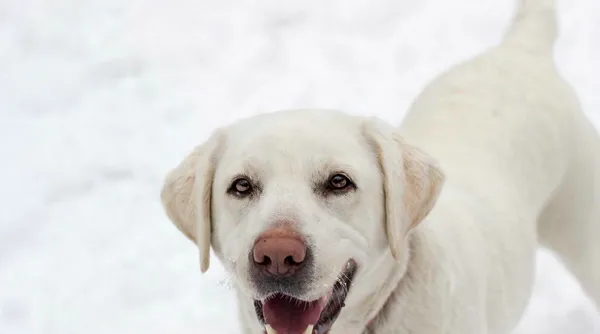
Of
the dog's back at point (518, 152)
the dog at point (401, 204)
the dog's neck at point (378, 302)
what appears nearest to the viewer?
the dog at point (401, 204)

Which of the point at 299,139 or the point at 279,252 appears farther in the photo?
the point at 299,139

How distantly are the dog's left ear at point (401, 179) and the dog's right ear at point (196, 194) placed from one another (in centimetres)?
55

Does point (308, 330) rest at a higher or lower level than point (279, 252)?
lower

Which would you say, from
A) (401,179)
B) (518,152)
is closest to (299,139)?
(401,179)

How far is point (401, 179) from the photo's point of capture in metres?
2.74

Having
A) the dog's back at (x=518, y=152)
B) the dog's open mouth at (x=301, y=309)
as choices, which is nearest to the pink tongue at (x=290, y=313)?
the dog's open mouth at (x=301, y=309)

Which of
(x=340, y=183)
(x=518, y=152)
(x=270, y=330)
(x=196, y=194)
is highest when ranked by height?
(x=340, y=183)

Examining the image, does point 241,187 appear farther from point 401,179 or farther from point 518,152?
point 518,152

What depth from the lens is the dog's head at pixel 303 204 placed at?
8.00 ft

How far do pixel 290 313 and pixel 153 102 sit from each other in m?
3.97

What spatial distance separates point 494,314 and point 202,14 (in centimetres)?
460

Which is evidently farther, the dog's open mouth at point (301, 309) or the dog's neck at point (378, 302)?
the dog's neck at point (378, 302)

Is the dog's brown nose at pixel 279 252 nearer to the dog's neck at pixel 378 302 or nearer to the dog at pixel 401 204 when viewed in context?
the dog at pixel 401 204

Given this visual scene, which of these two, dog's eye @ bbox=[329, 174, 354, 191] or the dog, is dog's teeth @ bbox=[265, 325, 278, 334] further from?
dog's eye @ bbox=[329, 174, 354, 191]
